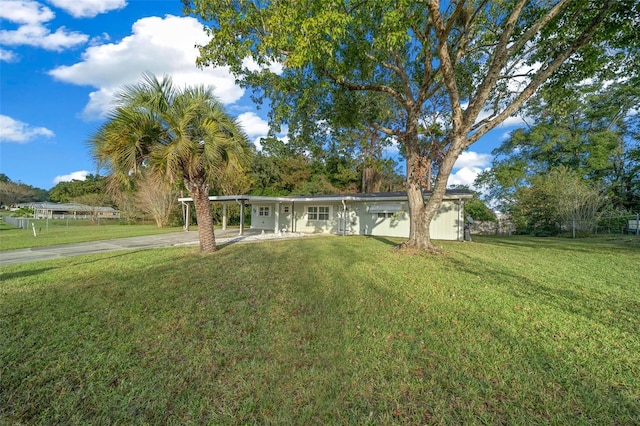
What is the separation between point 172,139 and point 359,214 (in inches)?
445

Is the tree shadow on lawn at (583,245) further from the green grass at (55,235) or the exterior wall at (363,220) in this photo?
the green grass at (55,235)

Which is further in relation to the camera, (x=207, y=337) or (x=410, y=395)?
(x=207, y=337)

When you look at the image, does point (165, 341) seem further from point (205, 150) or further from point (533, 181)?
point (533, 181)

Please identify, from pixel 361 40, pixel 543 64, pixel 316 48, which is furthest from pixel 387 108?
pixel 316 48

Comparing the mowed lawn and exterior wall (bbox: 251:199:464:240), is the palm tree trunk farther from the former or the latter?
exterior wall (bbox: 251:199:464:240)

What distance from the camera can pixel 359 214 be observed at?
16.6 metres

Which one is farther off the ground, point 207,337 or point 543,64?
point 543,64

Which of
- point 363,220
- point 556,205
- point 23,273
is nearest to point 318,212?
point 363,220

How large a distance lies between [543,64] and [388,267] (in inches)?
296

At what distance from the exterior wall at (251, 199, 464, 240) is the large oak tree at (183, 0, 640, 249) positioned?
5.58 meters

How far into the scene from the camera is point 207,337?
10.4 feet

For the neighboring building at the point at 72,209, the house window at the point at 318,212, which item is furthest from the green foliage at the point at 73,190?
the house window at the point at 318,212

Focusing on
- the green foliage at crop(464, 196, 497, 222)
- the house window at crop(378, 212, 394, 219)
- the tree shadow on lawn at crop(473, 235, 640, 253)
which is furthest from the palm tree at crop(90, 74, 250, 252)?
the green foliage at crop(464, 196, 497, 222)

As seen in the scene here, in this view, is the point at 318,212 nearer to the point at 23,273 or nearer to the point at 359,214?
the point at 359,214
